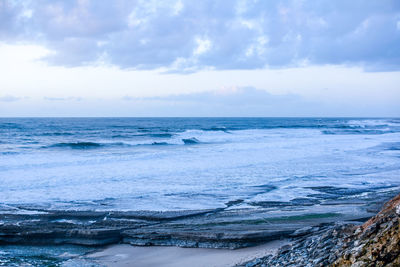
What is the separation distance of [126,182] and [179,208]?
16.7 ft

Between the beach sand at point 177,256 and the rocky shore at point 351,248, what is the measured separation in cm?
59

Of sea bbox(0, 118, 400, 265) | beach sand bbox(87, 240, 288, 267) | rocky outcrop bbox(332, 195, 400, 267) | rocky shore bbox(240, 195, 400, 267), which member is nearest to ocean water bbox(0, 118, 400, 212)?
sea bbox(0, 118, 400, 265)

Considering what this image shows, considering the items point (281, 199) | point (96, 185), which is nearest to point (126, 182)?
point (96, 185)

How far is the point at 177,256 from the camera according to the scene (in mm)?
7301

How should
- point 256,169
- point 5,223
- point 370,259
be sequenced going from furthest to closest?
point 256,169, point 5,223, point 370,259

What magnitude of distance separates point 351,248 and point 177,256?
12.0 feet

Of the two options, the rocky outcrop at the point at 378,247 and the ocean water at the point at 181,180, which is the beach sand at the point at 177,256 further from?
the ocean water at the point at 181,180

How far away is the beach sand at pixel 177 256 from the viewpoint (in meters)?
6.89

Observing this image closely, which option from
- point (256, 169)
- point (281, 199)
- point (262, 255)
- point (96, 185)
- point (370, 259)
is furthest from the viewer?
point (256, 169)

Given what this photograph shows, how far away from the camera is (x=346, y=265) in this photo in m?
4.16

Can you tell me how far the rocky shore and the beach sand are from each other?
59 centimetres

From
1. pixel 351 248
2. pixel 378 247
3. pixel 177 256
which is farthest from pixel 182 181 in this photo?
pixel 378 247

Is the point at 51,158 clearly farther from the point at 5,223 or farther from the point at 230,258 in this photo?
the point at 230,258

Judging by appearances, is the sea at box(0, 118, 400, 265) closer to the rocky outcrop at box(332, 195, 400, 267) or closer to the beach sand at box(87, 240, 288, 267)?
the beach sand at box(87, 240, 288, 267)
